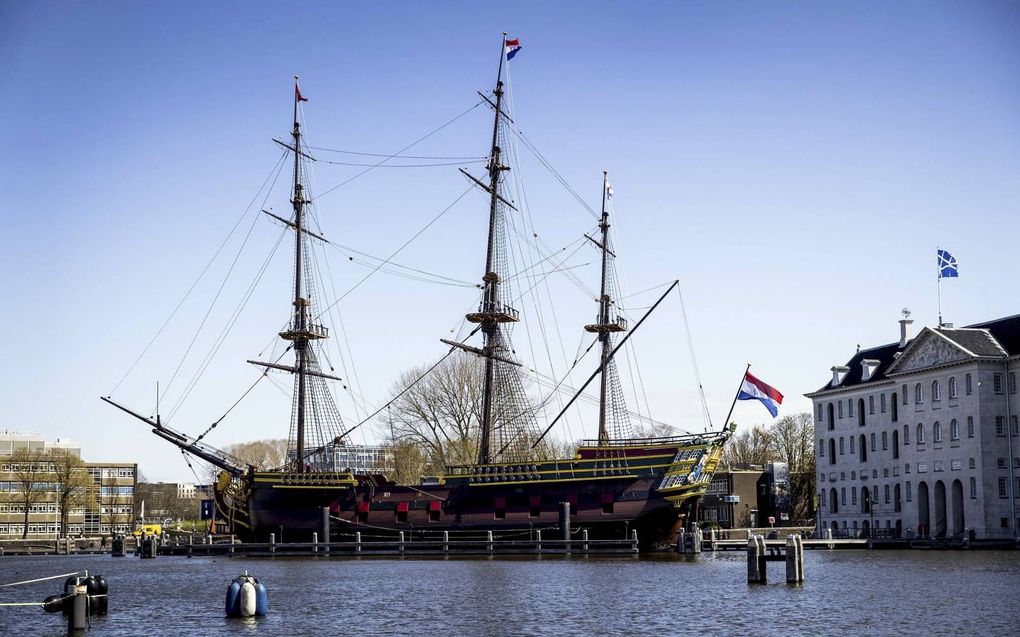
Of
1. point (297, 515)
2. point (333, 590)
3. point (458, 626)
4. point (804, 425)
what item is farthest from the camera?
point (804, 425)

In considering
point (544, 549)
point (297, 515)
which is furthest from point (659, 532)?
point (297, 515)

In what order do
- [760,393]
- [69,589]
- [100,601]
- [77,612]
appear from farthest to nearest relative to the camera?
[760,393]
[100,601]
[69,589]
[77,612]

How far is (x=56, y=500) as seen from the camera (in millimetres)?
131000

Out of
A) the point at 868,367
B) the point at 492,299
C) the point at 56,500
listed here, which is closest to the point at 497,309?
the point at 492,299

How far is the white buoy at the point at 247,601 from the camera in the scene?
32438mm

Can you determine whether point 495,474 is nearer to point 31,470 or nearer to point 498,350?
point 498,350

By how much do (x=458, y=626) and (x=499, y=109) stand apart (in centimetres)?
4842

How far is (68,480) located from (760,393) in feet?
245

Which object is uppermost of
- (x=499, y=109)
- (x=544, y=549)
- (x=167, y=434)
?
(x=499, y=109)

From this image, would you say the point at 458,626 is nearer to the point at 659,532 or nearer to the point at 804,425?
the point at 659,532

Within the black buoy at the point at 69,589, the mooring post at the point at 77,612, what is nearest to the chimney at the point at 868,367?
the black buoy at the point at 69,589

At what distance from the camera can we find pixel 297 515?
7056cm

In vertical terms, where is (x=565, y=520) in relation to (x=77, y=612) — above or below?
above

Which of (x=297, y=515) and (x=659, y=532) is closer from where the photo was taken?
(x=659, y=532)
